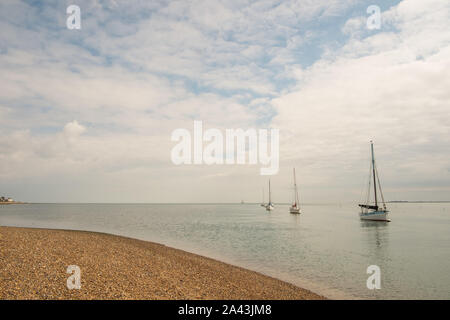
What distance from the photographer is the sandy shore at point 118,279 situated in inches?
437

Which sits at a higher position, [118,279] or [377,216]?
[118,279]

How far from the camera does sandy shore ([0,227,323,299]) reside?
11.1 m

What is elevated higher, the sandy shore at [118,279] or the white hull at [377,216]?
the sandy shore at [118,279]

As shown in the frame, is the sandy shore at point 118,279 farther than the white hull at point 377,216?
No

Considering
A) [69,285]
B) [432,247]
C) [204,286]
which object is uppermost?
[69,285]

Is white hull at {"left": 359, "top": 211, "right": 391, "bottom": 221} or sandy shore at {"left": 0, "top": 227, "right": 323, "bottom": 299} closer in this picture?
sandy shore at {"left": 0, "top": 227, "right": 323, "bottom": 299}

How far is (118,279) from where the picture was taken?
1317 cm

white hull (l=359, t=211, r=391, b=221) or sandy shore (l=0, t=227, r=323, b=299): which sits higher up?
sandy shore (l=0, t=227, r=323, b=299)
